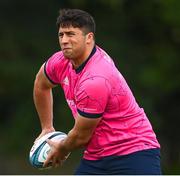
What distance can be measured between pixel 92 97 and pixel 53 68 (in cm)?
83

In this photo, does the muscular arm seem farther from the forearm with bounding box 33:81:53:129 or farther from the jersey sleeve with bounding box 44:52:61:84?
the jersey sleeve with bounding box 44:52:61:84

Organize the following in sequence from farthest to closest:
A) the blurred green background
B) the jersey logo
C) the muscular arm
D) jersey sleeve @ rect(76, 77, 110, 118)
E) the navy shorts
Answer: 1. the blurred green background
2. the muscular arm
3. the jersey logo
4. the navy shorts
5. jersey sleeve @ rect(76, 77, 110, 118)

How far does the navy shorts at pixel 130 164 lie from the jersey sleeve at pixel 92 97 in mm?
434

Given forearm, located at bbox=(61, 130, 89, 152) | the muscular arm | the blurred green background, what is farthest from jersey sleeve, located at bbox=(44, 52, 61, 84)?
the blurred green background

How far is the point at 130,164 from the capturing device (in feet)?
23.4

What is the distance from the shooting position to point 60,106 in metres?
18.2

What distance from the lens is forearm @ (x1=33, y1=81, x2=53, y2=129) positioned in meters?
7.91

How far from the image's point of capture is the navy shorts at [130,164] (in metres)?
7.12

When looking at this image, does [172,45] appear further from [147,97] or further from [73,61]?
[73,61]

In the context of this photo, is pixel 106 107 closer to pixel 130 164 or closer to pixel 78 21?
pixel 130 164

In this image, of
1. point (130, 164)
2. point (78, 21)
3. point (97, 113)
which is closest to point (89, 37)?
point (78, 21)

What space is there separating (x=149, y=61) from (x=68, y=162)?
8.90ft

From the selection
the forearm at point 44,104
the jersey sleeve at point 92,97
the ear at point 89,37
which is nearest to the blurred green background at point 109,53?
the forearm at point 44,104

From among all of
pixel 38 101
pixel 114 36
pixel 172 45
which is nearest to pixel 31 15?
pixel 114 36
